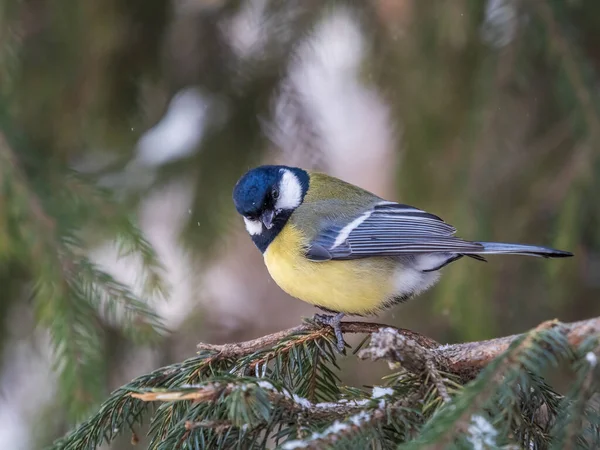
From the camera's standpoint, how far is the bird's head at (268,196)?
1671 mm

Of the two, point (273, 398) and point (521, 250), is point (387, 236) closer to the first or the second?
point (521, 250)

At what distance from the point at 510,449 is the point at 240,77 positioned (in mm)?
1470

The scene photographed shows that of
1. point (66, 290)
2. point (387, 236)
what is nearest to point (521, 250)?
point (387, 236)

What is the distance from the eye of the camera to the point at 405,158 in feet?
6.44

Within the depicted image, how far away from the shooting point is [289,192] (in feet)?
5.99

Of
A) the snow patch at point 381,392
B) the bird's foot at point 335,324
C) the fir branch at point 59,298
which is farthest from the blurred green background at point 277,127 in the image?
the snow patch at point 381,392

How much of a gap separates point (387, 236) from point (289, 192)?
308 millimetres

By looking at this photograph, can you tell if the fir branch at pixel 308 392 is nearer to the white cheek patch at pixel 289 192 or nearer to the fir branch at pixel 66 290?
the fir branch at pixel 66 290

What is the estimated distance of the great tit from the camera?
62.3 inches

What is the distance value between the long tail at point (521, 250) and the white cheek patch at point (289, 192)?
543mm

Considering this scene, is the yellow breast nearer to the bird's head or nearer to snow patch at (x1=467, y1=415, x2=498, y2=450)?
the bird's head

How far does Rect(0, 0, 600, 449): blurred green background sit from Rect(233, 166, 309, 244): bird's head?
0.16 meters

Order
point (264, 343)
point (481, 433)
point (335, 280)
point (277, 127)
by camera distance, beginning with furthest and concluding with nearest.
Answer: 1. point (277, 127)
2. point (335, 280)
3. point (264, 343)
4. point (481, 433)

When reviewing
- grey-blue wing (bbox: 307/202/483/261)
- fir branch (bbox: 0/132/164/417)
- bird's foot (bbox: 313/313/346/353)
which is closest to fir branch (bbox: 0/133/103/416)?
fir branch (bbox: 0/132/164/417)
